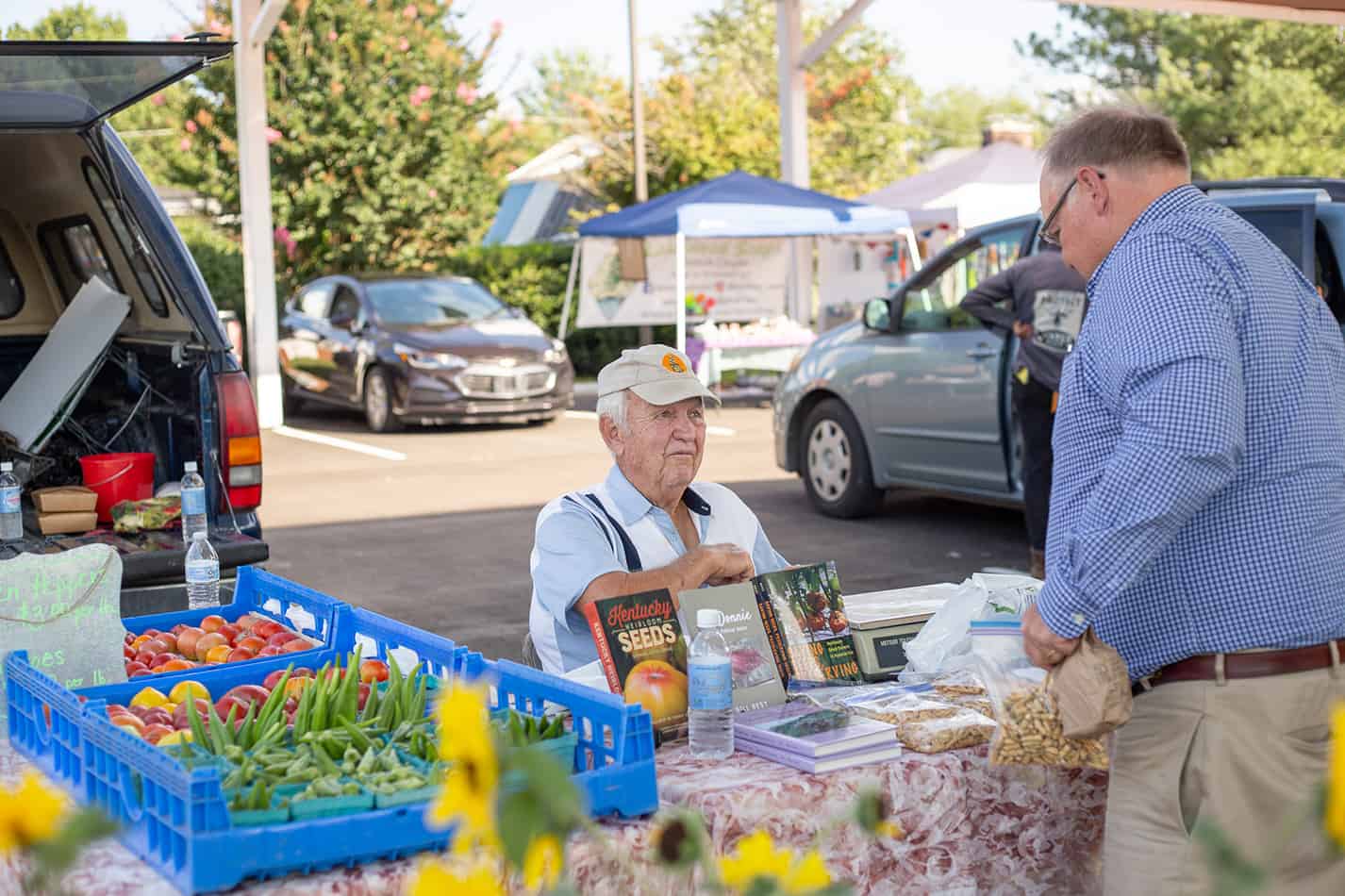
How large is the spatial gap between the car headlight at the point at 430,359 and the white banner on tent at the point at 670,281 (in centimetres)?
366

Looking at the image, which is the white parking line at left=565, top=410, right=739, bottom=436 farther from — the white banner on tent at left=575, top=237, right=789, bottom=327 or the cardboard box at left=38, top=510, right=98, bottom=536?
the cardboard box at left=38, top=510, right=98, bottom=536

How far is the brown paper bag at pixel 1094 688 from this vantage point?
8.36ft

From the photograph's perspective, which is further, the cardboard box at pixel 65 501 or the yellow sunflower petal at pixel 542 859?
the cardboard box at pixel 65 501

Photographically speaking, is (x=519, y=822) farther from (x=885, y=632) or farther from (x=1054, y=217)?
(x=885, y=632)

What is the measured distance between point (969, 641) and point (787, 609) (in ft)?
1.57

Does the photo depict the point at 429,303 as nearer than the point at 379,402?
No

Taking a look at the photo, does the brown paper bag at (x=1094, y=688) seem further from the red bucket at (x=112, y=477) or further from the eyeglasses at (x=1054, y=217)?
the red bucket at (x=112, y=477)

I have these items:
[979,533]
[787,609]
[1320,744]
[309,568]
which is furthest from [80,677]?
[979,533]

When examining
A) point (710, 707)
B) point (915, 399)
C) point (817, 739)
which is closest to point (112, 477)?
point (710, 707)

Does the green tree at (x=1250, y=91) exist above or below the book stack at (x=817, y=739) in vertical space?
above

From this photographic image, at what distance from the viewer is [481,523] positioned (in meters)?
10.6

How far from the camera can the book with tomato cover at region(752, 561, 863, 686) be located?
10.8ft

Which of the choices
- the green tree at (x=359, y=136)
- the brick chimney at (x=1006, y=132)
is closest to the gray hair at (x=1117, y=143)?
the green tree at (x=359, y=136)

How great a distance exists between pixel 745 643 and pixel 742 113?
2320cm
